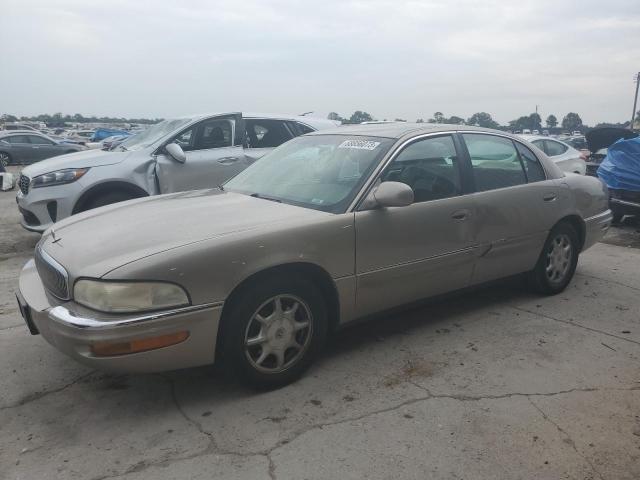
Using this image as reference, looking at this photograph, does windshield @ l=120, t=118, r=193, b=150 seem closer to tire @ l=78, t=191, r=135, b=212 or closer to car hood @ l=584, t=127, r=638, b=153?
tire @ l=78, t=191, r=135, b=212

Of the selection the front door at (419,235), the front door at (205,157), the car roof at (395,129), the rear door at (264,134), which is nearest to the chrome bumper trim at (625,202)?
the car roof at (395,129)

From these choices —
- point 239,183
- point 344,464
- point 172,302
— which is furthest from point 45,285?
point 344,464

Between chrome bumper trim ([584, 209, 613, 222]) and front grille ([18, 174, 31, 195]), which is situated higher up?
front grille ([18, 174, 31, 195])

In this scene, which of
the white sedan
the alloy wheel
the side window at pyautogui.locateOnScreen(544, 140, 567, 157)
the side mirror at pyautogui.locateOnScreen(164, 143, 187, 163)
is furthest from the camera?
the side window at pyautogui.locateOnScreen(544, 140, 567, 157)

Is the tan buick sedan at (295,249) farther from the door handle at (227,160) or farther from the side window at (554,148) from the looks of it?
→ the side window at (554,148)

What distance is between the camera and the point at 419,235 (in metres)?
3.68

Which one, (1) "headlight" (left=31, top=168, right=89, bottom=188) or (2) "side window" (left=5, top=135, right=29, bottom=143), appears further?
(2) "side window" (left=5, top=135, right=29, bottom=143)

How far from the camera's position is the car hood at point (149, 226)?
282 centimetres

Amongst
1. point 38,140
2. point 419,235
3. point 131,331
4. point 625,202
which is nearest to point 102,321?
point 131,331

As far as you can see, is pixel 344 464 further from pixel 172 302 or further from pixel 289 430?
pixel 172 302

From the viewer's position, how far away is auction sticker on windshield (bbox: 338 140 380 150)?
3800mm

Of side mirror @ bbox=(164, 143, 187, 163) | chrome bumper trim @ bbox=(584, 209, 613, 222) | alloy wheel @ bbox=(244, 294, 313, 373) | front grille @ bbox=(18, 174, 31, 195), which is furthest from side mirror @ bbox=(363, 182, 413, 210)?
front grille @ bbox=(18, 174, 31, 195)

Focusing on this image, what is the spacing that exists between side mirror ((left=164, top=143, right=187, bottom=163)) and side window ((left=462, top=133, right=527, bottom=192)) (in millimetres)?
3478

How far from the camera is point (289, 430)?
108 inches
